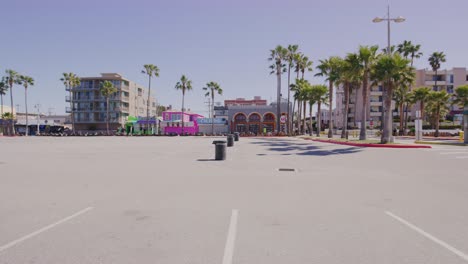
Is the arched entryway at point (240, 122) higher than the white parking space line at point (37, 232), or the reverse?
the arched entryway at point (240, 122)

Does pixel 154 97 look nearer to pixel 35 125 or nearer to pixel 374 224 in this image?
pixel 35 125

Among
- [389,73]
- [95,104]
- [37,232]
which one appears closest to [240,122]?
[95,104]

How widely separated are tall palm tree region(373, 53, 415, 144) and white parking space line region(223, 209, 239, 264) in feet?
79.9

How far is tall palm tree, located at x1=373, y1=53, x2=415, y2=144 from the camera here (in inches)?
987

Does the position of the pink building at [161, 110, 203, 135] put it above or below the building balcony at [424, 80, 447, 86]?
below

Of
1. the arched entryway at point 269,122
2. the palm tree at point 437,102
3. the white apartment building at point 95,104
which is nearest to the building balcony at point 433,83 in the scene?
the palm tree at point 437,102

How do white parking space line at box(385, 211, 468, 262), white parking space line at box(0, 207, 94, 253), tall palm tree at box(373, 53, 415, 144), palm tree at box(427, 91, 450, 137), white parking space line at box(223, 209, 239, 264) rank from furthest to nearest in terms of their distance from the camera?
palm tree at box(427, 91, 450, 137) < tall palm tree at box(373, 53, 415, 144) < white parking space line at box(0, 207, 94, 253) < white parking space line at box(385, 211, 468, 262) < white parking space line at box(223, 209, 239, 264)

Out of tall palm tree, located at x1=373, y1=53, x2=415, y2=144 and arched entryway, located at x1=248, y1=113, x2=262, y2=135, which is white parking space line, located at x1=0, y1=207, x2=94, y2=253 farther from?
arched entryway, located at x1=248, y1=113, x2=262, y2=135

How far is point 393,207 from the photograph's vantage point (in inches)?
231

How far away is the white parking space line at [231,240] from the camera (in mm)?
3531

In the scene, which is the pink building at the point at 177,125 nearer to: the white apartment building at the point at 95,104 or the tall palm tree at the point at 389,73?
the white apartment building at the point at 95,104

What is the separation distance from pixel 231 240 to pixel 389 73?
27093mm

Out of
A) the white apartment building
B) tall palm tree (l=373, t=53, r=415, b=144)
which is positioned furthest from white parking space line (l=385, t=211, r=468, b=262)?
the white apartment building

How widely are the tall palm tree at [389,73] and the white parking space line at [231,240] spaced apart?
24355 millimetres
